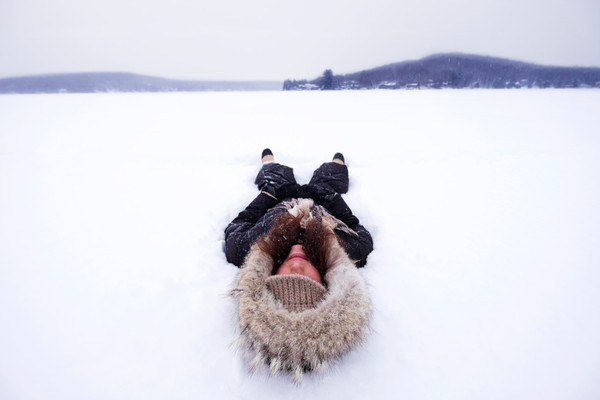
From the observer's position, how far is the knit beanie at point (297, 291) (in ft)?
4.80

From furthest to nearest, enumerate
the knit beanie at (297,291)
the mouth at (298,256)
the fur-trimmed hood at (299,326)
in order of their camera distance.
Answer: the mouth at (298,256)
the knit beanie at (297,291)
the fur-trimmed hood at (299,326)

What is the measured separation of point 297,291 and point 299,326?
0.23m

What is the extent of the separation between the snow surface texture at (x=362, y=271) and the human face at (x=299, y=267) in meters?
0.44

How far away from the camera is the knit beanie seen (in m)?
1.46

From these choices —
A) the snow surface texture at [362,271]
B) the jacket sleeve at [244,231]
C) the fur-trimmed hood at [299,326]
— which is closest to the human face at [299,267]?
the fur-trimmed hood at [299,326]

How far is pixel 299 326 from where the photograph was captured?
1.28 meters

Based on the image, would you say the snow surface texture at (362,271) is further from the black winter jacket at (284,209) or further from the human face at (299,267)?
the human face at (299,267)

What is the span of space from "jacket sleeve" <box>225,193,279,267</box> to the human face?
1.10 ft

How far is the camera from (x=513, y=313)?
1637mm

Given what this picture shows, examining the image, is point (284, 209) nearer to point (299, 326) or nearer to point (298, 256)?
point (298, 256)

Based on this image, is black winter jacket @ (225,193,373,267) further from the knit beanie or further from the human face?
the knit beanie

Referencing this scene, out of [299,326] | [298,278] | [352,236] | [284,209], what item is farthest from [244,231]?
[299,326]

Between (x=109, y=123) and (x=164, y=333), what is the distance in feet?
21.3

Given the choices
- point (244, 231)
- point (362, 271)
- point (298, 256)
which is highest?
point (244, 231)
